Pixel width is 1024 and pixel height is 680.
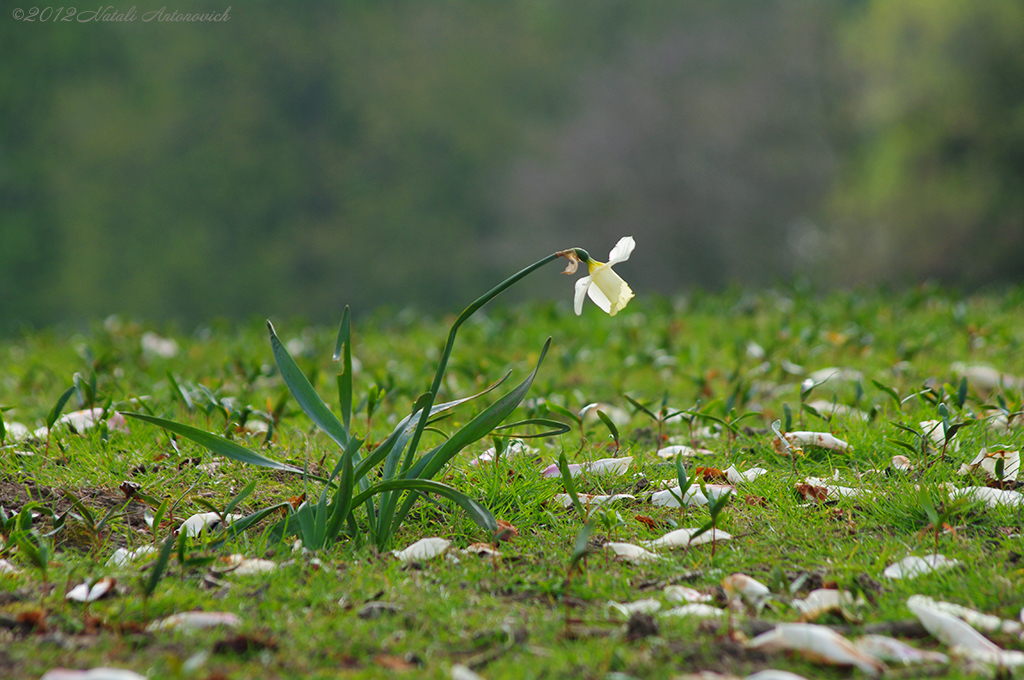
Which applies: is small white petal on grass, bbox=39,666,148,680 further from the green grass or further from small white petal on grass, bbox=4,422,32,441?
small white petal on grass, bbox=4,422,32,441

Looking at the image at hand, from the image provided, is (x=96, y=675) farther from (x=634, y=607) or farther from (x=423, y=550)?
(x=634, y=607)

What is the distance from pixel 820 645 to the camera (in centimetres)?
122

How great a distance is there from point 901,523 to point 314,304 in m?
17.8

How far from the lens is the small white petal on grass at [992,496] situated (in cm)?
171

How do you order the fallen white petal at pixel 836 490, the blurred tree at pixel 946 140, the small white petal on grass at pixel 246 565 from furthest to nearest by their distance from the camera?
1. the blurred tree at pixel 946 140
2. the fallen white petal at pixel 836 490
3. the small white petal on grass at pixel 246 565

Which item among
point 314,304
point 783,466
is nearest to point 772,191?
point 314,304

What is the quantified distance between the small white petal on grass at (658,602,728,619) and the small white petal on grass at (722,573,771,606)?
36 mm

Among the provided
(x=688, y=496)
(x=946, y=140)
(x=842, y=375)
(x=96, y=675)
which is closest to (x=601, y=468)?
(x=688, y=496)

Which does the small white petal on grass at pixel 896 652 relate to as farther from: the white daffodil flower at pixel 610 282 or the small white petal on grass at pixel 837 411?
the small white petal on grass at pixel 837 411

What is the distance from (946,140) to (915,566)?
12.6 meters

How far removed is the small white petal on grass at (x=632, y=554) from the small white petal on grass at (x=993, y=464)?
0.81 metres

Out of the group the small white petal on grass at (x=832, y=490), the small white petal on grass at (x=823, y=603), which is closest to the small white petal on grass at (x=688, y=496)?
the small white petal on grass at (x=832, y=490)

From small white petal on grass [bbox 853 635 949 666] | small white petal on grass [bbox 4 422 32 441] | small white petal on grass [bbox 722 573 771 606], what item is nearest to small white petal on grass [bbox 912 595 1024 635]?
small white petal on grass [bbox 853 635 949 666]

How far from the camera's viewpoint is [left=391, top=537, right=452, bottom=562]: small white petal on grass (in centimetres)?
162
